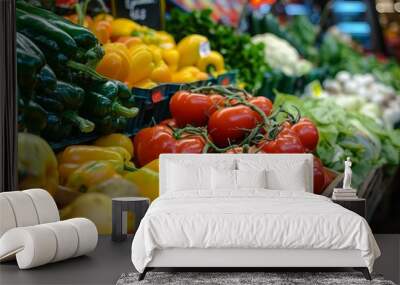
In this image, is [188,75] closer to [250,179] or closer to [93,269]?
[250,179]

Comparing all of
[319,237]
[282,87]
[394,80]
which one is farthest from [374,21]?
[319,237]

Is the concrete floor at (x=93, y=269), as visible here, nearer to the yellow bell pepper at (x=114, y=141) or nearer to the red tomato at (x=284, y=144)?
the yellow bell pepper at (x=114, y=141)

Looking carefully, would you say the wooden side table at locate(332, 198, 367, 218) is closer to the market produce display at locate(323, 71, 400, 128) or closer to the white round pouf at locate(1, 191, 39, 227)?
the market produce display at locate(323, 71, 400, 128)

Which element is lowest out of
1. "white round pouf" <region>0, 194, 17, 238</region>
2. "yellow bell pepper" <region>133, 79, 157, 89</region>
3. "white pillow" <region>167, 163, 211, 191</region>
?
"white round pouf" <region>0, 194, 17, 238</region>

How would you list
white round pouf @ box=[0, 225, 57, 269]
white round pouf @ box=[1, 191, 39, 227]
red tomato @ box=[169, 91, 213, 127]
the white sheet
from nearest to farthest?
the white sheet
white round pouf @ box=[0, 225, 57, 269]
white round pouf @ box=[1, 191, 39, 227]
red tomato @ box=[169, 91, 213, 127]

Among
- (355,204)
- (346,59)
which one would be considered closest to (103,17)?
(346,59)

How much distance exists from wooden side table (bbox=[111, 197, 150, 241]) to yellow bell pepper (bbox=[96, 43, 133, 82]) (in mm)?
1155

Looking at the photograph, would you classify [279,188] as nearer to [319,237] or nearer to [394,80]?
[319,237]

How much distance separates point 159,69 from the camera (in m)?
7.22

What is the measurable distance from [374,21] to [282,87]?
1.10m

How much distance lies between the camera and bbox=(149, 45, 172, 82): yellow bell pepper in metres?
7.22

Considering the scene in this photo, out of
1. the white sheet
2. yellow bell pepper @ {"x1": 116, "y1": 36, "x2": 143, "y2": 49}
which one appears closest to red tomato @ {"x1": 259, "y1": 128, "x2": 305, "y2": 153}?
yellow bell pepper @ {"x1": 116, "y1": 36, "x2": 143, "y2": 49}

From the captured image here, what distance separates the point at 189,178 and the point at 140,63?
1.27 m

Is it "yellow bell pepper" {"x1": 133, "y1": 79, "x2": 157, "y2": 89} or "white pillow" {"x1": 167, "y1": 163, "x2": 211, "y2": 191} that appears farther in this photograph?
"yellow bell pepper" {"x1": 133, "y1": 79, "x2": 157, "y2": 89}
